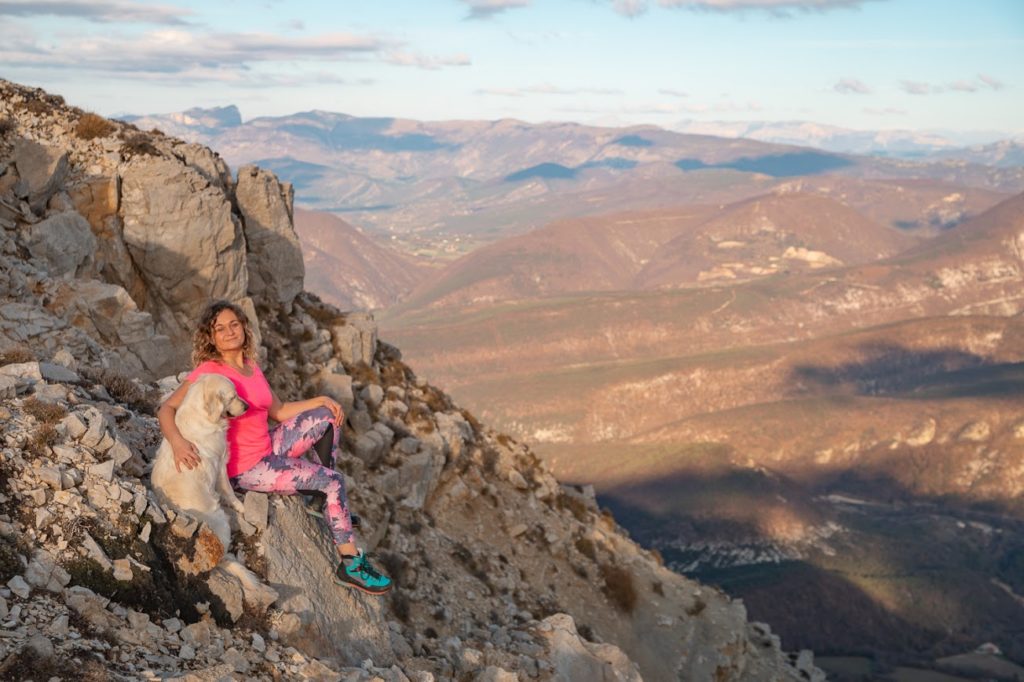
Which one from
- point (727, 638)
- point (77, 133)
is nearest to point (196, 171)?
point (77, 133)

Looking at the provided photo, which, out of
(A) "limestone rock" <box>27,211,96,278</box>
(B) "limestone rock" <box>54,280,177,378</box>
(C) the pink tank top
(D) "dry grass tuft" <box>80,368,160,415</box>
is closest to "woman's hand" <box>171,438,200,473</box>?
(C) the pink tank top

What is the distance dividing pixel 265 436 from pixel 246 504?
1136 mm

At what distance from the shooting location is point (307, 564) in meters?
14.6

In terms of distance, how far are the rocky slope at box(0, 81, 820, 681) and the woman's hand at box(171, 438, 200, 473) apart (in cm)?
69

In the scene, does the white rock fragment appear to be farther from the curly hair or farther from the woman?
the curly hair

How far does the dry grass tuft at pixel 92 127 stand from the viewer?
30.3m

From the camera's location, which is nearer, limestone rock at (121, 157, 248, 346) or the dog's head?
the dog's head

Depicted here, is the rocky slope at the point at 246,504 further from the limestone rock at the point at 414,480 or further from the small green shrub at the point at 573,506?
the small green shrub at the point at 573,506

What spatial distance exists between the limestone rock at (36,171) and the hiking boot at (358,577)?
1834cm

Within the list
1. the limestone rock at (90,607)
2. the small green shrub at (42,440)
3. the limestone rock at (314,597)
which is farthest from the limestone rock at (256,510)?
the limestone rock at (90,607)

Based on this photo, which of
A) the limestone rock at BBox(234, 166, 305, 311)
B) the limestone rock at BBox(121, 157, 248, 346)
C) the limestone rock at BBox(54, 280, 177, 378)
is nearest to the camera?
the limestone rock at BBox(54, 280, 177, 378)

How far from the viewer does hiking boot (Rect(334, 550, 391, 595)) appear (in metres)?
14.9

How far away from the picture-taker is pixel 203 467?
1337 cm

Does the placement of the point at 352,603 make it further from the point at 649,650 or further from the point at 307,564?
the point at 649,650
